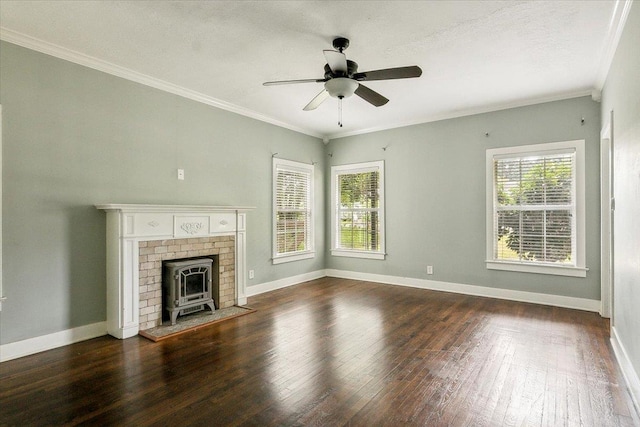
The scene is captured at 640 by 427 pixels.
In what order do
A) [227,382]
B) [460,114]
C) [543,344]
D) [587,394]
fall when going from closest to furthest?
[587,394], [227,382], [543,344], [460,114]

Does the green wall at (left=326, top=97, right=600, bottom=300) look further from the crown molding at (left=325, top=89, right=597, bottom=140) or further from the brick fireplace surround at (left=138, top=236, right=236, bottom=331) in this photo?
the brick fireplace surround at (left=138, top=236, right=236, bottom=331)

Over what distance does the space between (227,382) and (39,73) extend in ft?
10.5

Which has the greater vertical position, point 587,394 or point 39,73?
point 39,73

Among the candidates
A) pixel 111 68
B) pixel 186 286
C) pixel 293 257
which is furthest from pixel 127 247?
pixel 293 257

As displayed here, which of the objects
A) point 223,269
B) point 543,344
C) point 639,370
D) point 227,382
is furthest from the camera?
point 223,269

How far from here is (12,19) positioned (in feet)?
8.88

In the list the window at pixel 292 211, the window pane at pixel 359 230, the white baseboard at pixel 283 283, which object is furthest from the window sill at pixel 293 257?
the window pane at pixel 359 230

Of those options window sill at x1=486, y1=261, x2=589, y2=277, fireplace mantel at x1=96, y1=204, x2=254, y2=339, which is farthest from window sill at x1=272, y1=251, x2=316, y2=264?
window sill at x1=486, y1=261, x2=589, y2=277

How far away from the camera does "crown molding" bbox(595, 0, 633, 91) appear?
2477mm

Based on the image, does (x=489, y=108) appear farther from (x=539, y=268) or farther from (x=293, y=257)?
(x=293, y=257)

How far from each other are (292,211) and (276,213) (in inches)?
15.8

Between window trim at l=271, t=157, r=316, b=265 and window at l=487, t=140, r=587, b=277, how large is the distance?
295 centimetres

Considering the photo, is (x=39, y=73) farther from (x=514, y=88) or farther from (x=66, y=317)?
(x=514, y=88)

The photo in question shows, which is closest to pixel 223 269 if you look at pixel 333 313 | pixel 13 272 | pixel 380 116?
pixel 333 313
